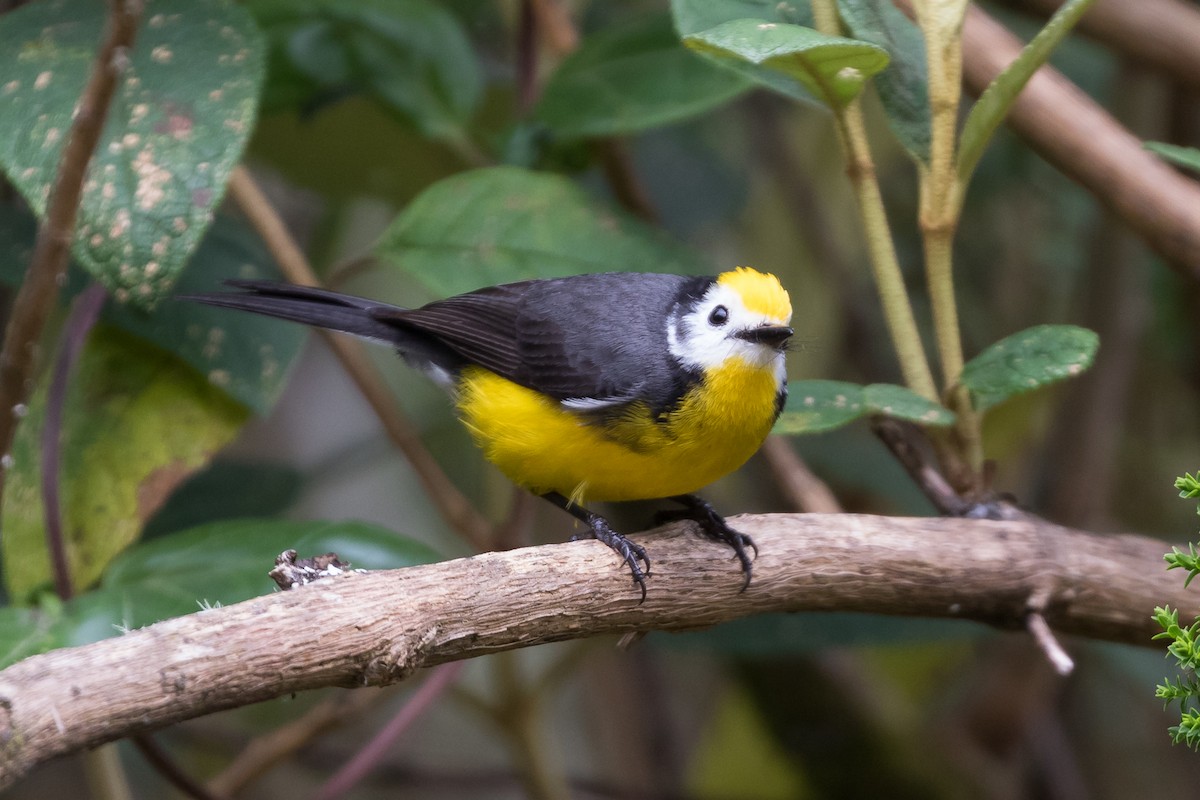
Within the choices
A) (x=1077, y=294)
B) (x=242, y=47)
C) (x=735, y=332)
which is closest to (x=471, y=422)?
(x=735, y=332)

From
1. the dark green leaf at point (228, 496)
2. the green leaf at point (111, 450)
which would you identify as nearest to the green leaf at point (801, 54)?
the green leaf at point (111, 450)

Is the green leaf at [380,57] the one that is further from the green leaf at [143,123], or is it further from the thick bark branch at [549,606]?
the thick bark branch at [549,606]

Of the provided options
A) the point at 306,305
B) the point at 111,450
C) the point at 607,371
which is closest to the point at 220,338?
the point at 306,305

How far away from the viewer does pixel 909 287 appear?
3.88 m

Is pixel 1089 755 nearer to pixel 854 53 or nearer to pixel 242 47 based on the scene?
pixel 854 53

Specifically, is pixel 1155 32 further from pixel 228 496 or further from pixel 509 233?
pixel 228 496

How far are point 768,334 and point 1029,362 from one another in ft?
1.53

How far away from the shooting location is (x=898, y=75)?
1927 mm

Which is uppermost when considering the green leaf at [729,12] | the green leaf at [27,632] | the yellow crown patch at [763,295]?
the green leaf at [729,12]

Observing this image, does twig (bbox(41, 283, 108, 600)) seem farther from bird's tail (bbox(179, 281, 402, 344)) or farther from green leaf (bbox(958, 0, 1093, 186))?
green leaf (bbox(958, 0, 1093, 186))

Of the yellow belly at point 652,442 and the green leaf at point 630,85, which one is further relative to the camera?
the green leaf at point 630,85

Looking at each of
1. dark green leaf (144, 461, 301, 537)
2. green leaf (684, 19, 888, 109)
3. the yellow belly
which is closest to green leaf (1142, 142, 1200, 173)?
green leaf (684, 19, 888, 109)

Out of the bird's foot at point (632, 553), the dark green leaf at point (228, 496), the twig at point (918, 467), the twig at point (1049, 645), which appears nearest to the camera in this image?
the twig at point (1049, 645)

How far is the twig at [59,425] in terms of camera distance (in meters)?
1.89
